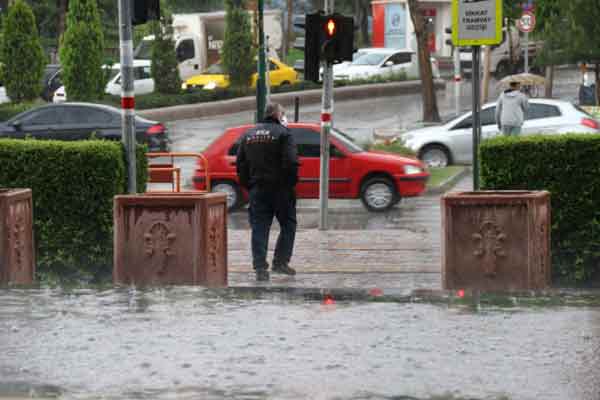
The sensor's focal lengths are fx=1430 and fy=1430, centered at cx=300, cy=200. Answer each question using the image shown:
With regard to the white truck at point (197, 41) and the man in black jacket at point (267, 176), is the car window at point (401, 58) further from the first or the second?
the man in black jacket at point (267, 176)

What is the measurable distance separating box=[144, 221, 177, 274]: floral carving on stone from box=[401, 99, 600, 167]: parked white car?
15.7m

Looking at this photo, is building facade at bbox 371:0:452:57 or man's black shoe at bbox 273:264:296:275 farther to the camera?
building facade at bbox 371:0:452:57

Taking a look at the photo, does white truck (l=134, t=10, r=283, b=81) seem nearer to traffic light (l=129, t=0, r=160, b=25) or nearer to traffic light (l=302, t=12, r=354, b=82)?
traffic light (l=302, t=12, r=354, b=82)

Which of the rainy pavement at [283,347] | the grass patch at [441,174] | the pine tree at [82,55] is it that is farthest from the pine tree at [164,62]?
the rainy pavement at [283,347]

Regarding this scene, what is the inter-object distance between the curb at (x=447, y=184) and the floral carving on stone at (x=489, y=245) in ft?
39.5

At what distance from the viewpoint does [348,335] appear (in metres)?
Result: 9.71

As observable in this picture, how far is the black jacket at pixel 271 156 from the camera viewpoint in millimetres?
13453

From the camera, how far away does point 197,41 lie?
173ft

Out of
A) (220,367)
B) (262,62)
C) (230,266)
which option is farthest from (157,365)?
(262,62)

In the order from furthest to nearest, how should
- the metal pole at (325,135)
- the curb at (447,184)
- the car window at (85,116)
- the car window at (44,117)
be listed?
the car window at (44,117) < the car window at (85,116) < the curb at (447,184) < the metal pole at (325,135)

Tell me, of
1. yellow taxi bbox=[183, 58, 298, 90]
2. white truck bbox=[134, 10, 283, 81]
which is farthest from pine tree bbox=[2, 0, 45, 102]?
white truck bbox=[134, 10, 283, 81]

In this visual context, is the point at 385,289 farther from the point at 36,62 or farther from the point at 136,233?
the point at 36,62

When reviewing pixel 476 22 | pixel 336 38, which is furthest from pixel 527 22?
pixel 476 22

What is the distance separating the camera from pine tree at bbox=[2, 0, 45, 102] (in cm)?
4100
